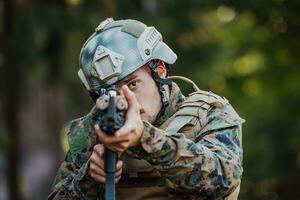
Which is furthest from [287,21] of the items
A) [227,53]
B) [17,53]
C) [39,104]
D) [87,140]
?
[87,140]

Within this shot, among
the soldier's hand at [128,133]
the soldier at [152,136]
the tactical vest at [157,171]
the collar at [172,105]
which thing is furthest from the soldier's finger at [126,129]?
the collar at [172,105]

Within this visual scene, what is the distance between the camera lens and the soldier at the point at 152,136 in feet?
21.0

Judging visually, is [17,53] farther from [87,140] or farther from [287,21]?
[87,140]

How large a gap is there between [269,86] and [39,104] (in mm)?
4183

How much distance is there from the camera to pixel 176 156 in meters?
6.34

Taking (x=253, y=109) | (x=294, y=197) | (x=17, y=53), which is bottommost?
(x=294, y=197)

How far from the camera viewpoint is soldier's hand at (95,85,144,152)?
19.7 ft

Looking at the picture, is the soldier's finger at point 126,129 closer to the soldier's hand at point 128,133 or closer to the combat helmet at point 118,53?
the soldier's hand at point 128,133

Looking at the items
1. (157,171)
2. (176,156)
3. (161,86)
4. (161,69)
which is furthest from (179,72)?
(176,156)

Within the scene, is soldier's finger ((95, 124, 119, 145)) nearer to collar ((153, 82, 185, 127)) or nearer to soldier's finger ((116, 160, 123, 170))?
soldier's finger ((116, 160, 123, 170))

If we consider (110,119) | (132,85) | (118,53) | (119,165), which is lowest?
(119,165)

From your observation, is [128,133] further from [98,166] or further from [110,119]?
[98,166]

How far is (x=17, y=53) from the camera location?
65.4 feet

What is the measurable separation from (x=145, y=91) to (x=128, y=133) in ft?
2.73
